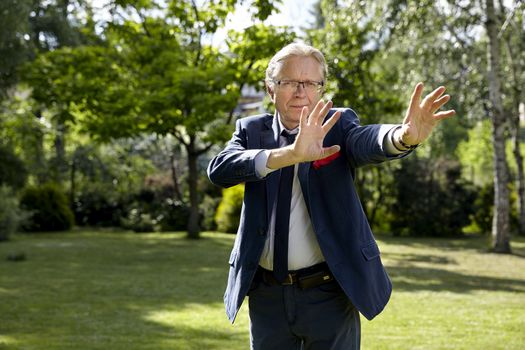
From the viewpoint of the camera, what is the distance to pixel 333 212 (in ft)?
10.5

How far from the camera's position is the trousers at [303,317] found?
3230 millimetres

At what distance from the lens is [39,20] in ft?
84.8

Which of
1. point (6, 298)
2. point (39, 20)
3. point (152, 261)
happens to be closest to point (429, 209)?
point (152, 261)

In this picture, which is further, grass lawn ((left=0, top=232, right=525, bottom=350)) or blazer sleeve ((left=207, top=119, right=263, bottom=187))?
grass lawn ((left=0, top=232, right=525, bottom=350))

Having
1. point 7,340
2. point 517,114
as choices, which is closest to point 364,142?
point 7,340

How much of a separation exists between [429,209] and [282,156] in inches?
839

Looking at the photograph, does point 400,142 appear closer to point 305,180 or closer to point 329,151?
point 329,151

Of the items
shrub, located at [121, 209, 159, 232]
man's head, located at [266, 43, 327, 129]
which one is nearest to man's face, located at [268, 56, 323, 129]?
man's head, located at [266, 43, 327, 129]

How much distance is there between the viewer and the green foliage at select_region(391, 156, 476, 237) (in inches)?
921

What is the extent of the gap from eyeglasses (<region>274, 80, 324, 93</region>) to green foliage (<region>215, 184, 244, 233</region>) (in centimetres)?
2114

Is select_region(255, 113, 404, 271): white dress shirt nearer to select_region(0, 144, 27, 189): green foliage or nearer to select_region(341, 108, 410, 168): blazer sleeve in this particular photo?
select_region(341, 108, 410, 168): blazer sleeve

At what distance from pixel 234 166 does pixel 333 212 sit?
0.44 meters

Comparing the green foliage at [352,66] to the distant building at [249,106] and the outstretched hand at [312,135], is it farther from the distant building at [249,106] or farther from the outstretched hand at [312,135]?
the outstretched hand at [312,135]

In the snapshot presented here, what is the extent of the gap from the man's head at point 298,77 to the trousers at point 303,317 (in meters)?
0.73
